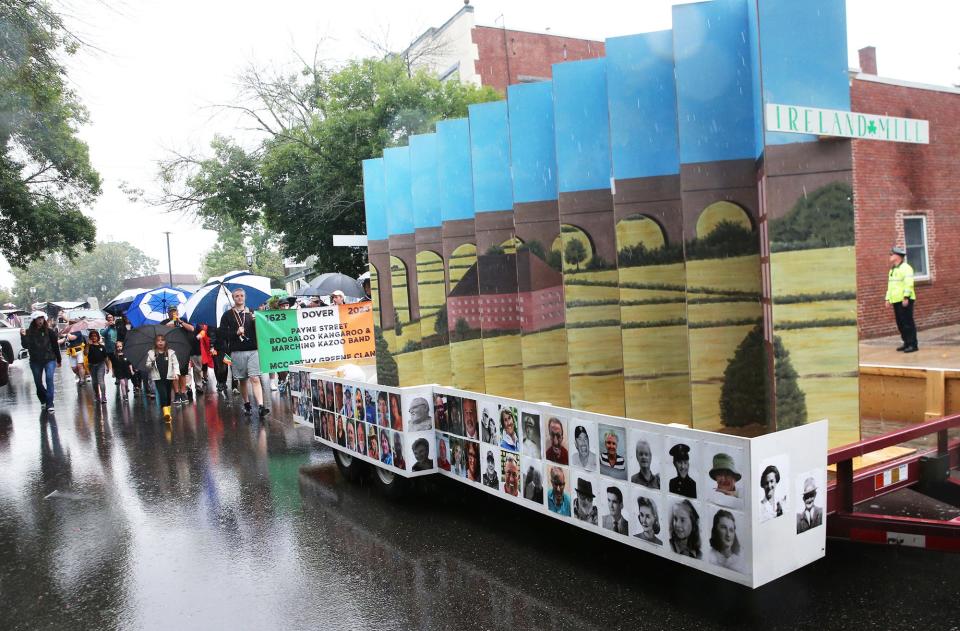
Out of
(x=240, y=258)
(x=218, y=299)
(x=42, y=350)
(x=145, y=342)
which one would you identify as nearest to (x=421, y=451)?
(x=145, y=342)

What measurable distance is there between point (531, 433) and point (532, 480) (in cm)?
30

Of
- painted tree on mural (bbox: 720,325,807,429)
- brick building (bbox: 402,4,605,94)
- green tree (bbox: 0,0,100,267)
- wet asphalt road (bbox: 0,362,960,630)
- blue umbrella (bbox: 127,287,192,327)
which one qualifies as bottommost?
wet asphalt road (bbox: 0,362,960,630)

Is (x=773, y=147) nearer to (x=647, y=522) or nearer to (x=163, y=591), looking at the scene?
(x=647, y=522)

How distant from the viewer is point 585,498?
4160 mm

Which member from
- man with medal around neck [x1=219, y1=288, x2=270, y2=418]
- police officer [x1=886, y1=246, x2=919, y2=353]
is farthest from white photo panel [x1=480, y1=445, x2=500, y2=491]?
police officer [x1=886, y1=246, x2=919, y2=353]

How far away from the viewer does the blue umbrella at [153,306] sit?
59.9 feet

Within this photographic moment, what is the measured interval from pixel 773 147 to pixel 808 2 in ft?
2.52

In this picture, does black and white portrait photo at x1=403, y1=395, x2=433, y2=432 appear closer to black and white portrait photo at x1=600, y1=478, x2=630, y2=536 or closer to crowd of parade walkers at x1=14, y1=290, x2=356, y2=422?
black and white portrait photo at x1=600, y1=478, x2=630, y2=536

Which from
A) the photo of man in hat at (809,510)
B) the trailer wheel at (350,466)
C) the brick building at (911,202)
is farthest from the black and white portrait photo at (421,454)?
the brick building at (911,202)

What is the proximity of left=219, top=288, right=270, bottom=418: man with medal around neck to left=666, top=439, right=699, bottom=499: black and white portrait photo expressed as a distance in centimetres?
873

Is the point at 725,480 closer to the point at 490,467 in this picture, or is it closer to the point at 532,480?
the point at 532,480

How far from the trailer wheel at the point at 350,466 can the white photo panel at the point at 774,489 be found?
4.30 m

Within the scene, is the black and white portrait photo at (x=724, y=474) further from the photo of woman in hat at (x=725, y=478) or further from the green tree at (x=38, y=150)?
the green tree at (x=38, y=150)

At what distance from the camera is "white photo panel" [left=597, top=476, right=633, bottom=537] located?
3.89 m
